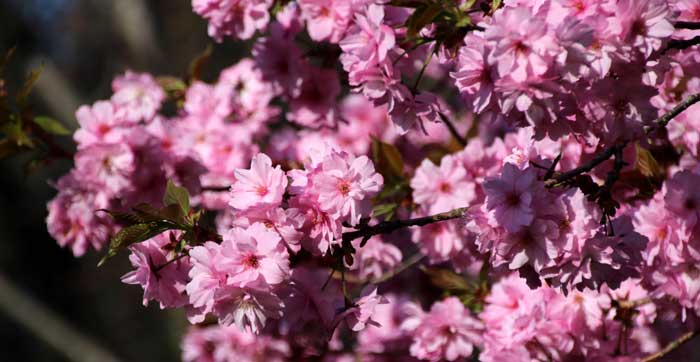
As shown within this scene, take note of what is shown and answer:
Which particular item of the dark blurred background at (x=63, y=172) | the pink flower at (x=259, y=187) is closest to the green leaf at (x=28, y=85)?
the pink flower at (x=259, y=187)

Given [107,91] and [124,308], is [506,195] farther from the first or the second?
[124,308]

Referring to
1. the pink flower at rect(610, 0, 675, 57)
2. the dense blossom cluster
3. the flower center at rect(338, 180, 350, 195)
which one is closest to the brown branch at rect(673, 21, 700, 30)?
the dense blossom cluster

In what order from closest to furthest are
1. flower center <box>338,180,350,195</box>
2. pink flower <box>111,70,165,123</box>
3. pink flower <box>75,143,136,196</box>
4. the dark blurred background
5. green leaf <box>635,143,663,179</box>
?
flower center <box>338,180,350,195</box>, green leaf <box>635,143,663,179</box>, pink flower <box>75,143,136,196</box>, pink flower <box>111,70,165,123</box>, the dark blurred background

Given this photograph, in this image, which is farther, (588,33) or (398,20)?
(398,20)

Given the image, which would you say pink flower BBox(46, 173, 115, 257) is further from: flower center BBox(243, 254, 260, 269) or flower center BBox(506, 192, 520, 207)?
flower center BBox(506, 192, 520, 207)

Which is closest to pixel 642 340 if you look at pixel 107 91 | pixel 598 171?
pixel 598 171

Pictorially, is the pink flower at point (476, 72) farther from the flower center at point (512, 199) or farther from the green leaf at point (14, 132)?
the green leaf at point (14, 132)
